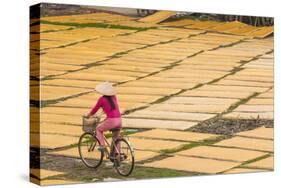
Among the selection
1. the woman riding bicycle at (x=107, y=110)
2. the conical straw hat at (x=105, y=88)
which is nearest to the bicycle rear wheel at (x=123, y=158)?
the woman riding bicycle at (x=107, y=110)

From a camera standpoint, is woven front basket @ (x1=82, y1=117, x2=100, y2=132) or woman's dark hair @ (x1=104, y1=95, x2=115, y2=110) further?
woman's dark hair @ (x1=104, y1=95, x2=115, y2=110)

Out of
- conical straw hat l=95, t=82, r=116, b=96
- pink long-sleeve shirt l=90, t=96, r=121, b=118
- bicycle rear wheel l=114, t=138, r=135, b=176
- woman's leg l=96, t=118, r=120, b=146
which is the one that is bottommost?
bicycle rear wheel l=114, t=138, r=135, b=176

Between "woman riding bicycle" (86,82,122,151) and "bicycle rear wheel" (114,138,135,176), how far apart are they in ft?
0.33

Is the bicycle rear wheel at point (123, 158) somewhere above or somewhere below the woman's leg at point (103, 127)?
below

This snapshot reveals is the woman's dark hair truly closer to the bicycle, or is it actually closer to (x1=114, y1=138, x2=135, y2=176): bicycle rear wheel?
the bicycle

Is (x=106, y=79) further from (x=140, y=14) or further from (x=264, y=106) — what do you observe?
(x=264, y=106)

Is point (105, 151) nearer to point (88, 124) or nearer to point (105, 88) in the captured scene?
Result: point (88, 124)

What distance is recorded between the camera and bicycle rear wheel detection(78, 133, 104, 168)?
859cm

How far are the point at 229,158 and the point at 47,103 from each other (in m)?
2.17

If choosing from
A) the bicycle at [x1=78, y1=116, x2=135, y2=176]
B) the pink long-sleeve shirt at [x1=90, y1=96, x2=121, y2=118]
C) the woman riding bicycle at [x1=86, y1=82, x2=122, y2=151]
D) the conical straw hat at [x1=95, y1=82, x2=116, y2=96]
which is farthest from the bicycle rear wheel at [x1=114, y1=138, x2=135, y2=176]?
the conical straw hat at [x1=95, y1=82, x2=116, y2=96]

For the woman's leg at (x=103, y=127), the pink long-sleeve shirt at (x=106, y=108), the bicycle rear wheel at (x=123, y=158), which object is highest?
the pink long-sleeve shirt at (x=106, y=108)

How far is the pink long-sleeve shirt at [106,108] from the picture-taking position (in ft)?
28.3

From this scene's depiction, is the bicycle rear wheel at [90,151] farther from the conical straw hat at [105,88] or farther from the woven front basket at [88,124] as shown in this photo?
the conical straw hat at [105,88]

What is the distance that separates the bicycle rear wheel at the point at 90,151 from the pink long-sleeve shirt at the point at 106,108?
0.83ft
